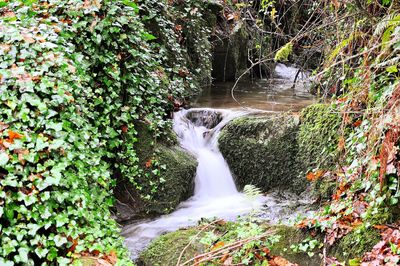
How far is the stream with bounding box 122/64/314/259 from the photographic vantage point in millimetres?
5352

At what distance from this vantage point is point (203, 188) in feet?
21.3

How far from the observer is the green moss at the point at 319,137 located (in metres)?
5.09

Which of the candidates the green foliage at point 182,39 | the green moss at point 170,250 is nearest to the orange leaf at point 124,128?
the green moss at point 170,250

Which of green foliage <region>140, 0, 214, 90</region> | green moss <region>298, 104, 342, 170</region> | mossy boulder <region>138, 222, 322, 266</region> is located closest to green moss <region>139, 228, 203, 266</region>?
mossy boulder <region>138, 222, 322, 266</region>

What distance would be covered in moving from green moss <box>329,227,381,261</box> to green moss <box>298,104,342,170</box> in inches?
56.9

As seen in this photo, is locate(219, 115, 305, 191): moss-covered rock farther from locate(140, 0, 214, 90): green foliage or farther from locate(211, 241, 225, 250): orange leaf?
locate(211, 241, 225, 250): orange leaf

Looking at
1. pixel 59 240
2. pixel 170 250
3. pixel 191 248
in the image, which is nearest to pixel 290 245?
pixel 191 248

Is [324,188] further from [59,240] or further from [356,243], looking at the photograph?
[59,240]

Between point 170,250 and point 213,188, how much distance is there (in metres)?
2.45

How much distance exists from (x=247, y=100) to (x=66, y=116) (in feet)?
21.1

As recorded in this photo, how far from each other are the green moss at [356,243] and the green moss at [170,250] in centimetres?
139

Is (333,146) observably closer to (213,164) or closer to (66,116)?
(213,164)

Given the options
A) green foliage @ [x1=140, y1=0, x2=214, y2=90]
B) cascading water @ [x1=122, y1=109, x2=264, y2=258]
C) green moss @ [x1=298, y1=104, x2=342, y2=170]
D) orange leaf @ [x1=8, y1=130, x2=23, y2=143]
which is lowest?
cascading water @ [x1=122, y1=109, x2=264, y2=258]

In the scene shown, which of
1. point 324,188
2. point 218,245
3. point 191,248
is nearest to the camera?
point 218,245
